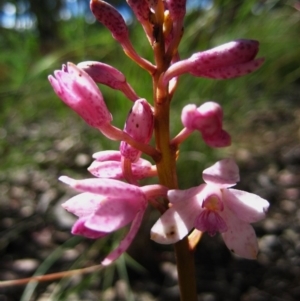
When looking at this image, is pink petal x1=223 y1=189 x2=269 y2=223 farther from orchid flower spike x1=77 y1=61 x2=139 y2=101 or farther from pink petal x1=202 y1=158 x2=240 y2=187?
orchid flower spike x1=77 y1=61 x2=139 y2=101

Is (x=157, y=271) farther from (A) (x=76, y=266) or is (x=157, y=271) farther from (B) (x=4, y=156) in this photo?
(B) (x=4, y=156)

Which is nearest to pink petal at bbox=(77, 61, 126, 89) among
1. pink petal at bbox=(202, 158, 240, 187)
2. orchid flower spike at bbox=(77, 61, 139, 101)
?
orchid flower spike at bbox=(77, 61, 139, 101)

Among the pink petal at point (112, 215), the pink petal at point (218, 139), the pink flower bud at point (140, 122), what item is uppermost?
the pink flower bud at point (140, 122)

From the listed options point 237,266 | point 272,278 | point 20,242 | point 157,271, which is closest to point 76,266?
point 157,271

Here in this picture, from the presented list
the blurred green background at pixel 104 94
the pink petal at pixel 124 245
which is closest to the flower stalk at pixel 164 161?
the pink petal at pixel 124 245

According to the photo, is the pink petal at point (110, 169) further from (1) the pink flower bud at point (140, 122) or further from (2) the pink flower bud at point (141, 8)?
(2) the pink flower bud at point (141, 8)

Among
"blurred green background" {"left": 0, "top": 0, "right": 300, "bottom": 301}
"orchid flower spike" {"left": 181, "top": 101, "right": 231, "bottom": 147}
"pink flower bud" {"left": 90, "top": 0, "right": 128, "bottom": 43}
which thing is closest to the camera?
"orchid flower spike" {"left": 181, "top": 101, "right": 231, "bottom": 147}
